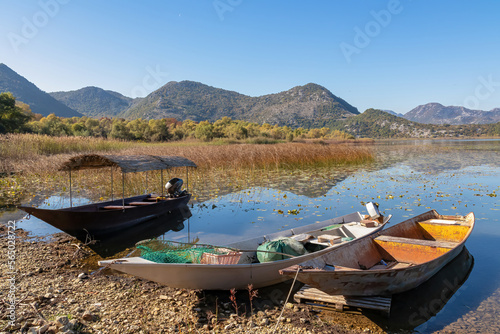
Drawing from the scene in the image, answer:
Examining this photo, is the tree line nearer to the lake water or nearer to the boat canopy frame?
the lake water

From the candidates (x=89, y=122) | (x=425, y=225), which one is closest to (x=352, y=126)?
(x=89, y=122)

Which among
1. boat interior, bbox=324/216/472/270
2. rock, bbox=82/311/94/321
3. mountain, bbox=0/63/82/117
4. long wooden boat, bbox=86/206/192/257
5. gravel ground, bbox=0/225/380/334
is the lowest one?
long wooden boat, bbox=86/206/192/257

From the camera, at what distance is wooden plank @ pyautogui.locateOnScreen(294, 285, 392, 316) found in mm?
4254

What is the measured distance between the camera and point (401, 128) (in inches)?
4860

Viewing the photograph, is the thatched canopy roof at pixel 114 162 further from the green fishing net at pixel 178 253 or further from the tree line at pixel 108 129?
the tree line at pixel 108 129

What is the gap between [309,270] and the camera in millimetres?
3854

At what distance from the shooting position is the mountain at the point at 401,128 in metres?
116

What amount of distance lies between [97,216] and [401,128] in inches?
5286

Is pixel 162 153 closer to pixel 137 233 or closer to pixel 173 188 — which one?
pixel 173 188

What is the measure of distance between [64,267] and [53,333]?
2.80 metres

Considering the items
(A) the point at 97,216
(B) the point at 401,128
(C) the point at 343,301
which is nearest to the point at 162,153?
(A) the point at 97,216

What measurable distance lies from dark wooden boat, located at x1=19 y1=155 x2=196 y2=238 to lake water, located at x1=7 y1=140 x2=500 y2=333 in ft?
Answer: 3.50

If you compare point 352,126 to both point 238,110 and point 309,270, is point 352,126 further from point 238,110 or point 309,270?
Result: point 309,270

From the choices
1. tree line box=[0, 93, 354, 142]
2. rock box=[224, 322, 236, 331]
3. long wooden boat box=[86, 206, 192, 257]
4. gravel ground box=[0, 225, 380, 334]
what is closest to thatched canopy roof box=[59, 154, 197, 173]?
long wooden boat box=[86, 206, 192, 257]
